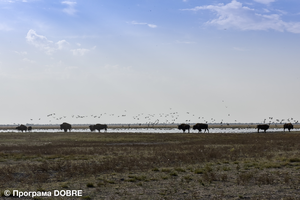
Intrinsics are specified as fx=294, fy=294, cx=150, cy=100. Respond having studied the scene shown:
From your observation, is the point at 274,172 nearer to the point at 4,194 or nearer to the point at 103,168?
the point at 103,168

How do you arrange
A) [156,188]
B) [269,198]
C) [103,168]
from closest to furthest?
[269,198]
[156,188]
[103,168]

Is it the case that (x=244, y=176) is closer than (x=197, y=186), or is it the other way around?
(x=197, y=186)

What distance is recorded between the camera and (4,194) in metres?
12.5

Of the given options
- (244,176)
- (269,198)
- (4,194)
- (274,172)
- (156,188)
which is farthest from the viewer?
A: (274,172)

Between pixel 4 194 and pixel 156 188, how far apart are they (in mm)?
6557

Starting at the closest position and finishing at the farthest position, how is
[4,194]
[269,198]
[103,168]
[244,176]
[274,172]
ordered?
1. [269,198]
2. [4,194]
3. [244,176]
4. [274,172]
5. [103,168]

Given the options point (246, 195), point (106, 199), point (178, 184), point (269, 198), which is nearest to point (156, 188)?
point (178, 184)

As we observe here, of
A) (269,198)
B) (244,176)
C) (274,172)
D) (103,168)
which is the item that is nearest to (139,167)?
(103,168)

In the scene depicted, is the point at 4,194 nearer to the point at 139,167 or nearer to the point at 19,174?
the point at 19,174

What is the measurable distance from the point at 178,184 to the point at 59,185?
5786 millimetres

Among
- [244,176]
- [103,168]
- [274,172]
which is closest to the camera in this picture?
[244,176]

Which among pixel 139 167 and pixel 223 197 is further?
pixel 139 167

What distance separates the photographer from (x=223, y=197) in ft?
38.2

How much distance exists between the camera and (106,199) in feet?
38.4
